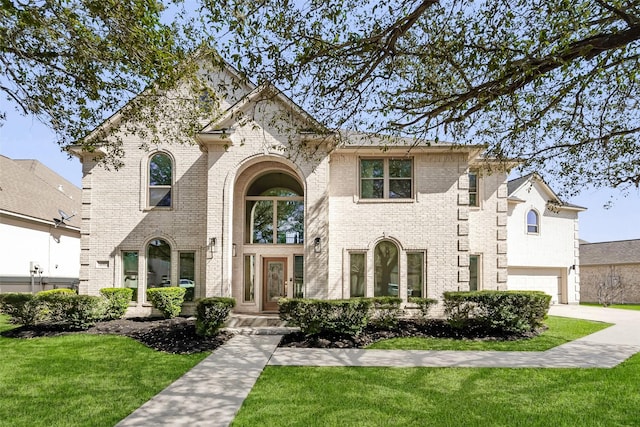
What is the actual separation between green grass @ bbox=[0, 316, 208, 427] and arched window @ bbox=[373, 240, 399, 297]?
22.8 feet

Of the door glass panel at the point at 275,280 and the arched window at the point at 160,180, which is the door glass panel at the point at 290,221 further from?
the arched window at the point at 160,180

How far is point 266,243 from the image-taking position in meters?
15.0

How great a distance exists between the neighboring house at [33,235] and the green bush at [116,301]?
7.37m

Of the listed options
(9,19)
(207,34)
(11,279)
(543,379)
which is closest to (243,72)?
(207,34)

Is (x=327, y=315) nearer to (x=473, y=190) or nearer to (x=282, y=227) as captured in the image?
(x=282, y=227)

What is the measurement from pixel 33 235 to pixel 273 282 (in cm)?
1500

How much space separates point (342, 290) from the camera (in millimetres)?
14344

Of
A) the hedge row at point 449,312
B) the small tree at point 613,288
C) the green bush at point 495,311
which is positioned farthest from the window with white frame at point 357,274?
the small tree at point 613,288

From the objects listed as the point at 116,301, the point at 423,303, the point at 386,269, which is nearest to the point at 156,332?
the point at 116,301

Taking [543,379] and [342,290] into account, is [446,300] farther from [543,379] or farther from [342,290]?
[543,379]

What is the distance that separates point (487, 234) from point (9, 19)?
616 inches

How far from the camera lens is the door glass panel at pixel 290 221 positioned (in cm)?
1501

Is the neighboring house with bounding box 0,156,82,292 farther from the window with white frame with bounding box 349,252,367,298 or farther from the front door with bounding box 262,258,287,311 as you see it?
the window with white frame with bounding box 349,252,367,298

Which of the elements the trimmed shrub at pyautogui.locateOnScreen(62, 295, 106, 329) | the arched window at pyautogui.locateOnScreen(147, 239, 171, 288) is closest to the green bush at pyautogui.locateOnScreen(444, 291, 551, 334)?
the arched window at pyautogui.locateOnScreen(147, 239, 171, 288)
